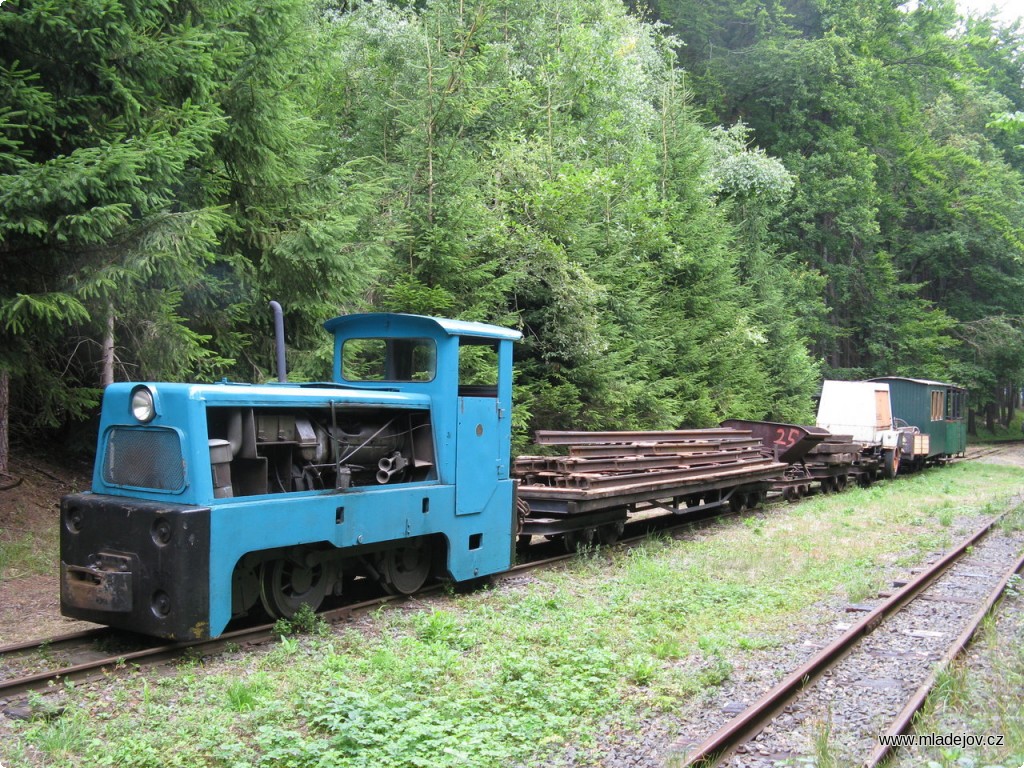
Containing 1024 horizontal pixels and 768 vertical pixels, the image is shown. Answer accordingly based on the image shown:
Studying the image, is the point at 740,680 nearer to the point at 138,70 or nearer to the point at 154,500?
the point at 154,500

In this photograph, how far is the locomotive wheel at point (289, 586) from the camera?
6590 millimetres

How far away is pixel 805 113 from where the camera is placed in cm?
3512

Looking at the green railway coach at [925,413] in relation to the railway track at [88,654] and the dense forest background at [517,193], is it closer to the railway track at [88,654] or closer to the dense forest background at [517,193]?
the dense forest background at [517,193]

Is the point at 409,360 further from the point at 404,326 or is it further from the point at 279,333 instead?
the point at 279,333

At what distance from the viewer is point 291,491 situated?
6.71 meters

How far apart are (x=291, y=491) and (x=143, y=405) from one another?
52.6 inches

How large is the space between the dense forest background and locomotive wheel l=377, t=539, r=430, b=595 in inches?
136

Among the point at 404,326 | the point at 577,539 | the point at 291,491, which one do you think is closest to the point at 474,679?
the point at 291,491

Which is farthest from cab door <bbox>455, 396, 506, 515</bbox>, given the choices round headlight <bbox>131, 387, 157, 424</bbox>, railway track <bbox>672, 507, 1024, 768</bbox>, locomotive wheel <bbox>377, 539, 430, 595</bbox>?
railway track <bbox>672, 507, 1024, 768</bbox>

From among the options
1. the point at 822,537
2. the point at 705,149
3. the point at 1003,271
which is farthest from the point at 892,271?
the point at 822,537

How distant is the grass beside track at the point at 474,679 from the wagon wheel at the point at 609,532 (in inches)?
47.2

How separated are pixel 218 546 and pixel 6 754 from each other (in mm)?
1801

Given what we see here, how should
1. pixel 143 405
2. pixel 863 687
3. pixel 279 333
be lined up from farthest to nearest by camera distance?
pixel 279 333
pixel 143 405
pixel 863 687

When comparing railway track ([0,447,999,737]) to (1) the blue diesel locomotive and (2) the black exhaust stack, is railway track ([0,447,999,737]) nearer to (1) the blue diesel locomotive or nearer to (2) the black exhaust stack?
(1) the blue diesel locomotive
